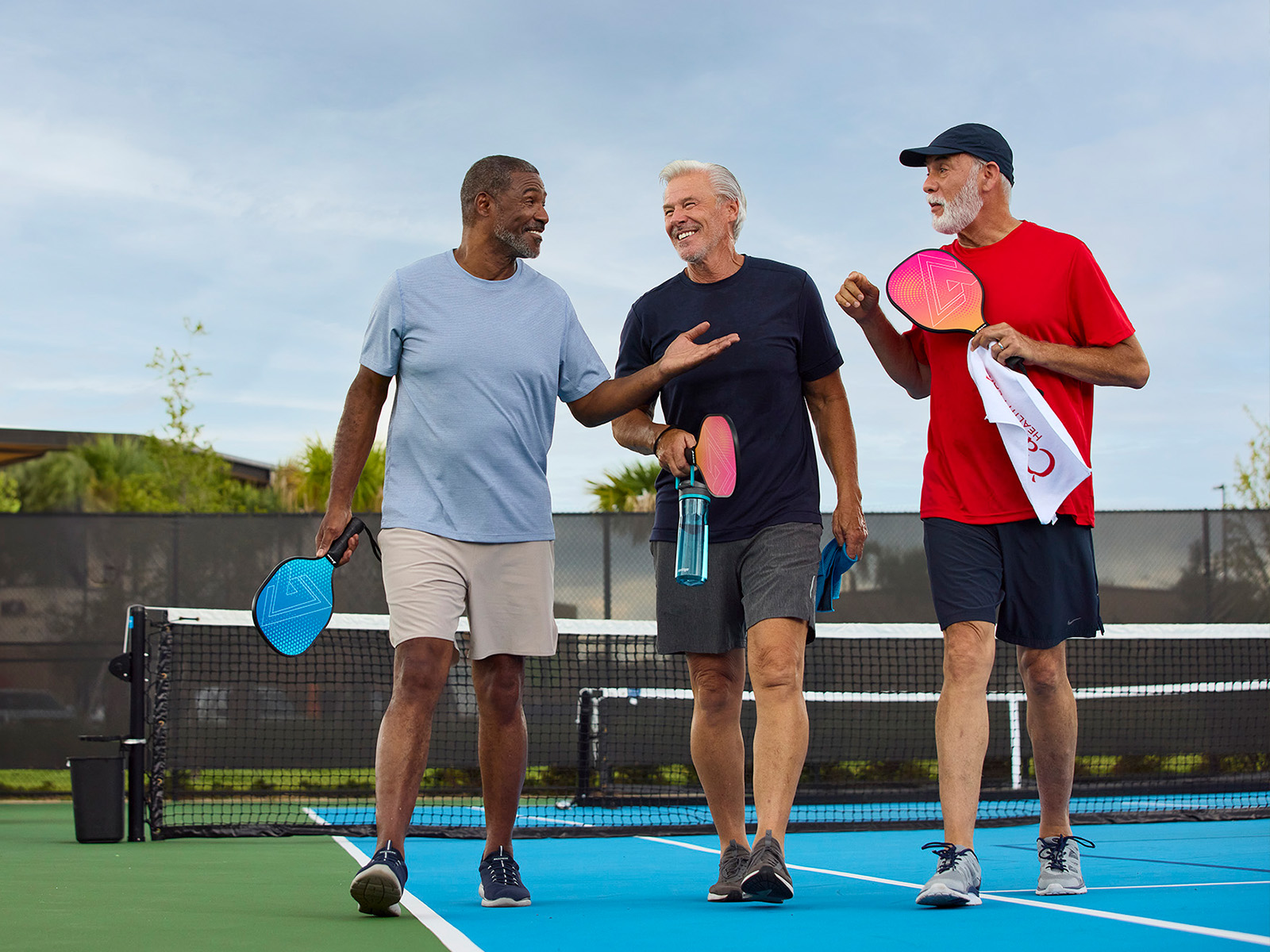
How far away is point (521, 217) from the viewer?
3.97 metres

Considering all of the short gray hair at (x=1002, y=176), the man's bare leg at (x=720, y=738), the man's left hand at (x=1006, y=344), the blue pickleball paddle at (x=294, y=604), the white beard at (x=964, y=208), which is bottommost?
the man's bare leg at (x=720, y=738)

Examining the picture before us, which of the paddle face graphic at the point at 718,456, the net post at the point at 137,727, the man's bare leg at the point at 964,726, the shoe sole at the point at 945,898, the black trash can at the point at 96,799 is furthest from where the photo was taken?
the net post at the point at 137,727

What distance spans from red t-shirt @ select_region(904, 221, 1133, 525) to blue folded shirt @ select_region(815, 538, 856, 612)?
418mm

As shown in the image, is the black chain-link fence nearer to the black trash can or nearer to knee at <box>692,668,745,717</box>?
the black trash can

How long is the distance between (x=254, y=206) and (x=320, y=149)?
5.61 feet

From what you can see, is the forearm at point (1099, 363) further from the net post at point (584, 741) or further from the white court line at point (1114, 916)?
the net post at point (584, 741)

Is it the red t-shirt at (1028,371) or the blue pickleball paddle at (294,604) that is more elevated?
the red t-shirt at (1028,371)

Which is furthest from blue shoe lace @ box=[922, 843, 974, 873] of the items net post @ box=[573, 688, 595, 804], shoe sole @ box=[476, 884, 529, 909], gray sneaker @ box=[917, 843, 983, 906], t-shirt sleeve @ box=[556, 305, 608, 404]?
net post @ box=[573, 688, 595, 804]

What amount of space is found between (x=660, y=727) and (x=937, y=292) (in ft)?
22.2

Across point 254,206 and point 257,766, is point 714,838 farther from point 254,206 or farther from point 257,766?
point 254,206

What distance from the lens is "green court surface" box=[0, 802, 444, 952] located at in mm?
3096

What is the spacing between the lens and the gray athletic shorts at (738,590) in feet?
12.5

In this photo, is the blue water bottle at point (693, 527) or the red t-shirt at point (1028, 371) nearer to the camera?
the red t-shirt at point (1028, 371)

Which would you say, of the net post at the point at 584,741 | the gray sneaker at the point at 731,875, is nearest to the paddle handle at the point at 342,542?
the gray sneaker at the point at 731,875
